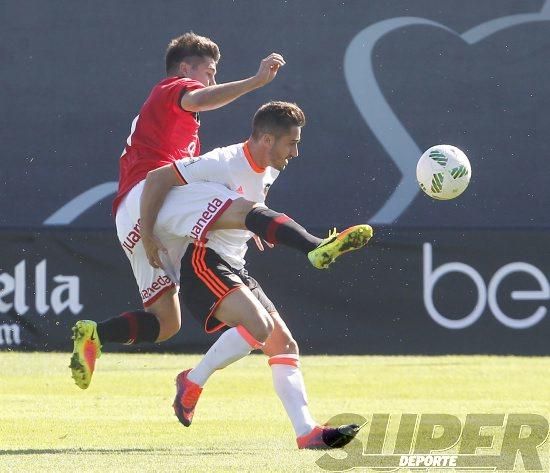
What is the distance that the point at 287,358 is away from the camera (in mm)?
7129

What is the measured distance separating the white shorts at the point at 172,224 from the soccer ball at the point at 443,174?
1.17 metres

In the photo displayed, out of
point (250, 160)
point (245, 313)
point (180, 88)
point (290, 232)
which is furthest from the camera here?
point (180, 88)

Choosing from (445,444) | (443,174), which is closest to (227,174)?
(443,174)

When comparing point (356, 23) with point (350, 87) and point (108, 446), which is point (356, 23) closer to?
point (350, 87)

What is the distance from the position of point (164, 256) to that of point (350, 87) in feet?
31.2

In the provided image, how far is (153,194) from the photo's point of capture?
291 inches

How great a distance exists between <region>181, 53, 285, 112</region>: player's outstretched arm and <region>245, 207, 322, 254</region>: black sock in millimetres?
653

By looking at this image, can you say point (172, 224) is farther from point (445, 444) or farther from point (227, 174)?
point (445, 444)

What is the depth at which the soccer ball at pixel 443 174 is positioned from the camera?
7680mm

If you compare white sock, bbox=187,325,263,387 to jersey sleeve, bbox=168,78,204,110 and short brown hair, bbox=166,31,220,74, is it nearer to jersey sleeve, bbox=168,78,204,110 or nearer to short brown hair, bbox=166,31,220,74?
jersey sleeve, bbox=168,78,204,110

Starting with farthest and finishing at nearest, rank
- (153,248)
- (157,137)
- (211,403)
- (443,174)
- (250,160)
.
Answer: (211,403) < (157,137) < (443,174) < (153,248) < (250,160)

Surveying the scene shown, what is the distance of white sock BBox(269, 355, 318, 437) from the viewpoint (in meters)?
6.77

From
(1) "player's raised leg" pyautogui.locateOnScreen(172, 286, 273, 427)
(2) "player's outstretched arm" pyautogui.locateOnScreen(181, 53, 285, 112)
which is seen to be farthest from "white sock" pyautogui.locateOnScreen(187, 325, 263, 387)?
(2) "player's outstretched arm" pyautogui.locateOnScreen(181, 53, 285, 112)

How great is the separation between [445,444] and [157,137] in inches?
103
